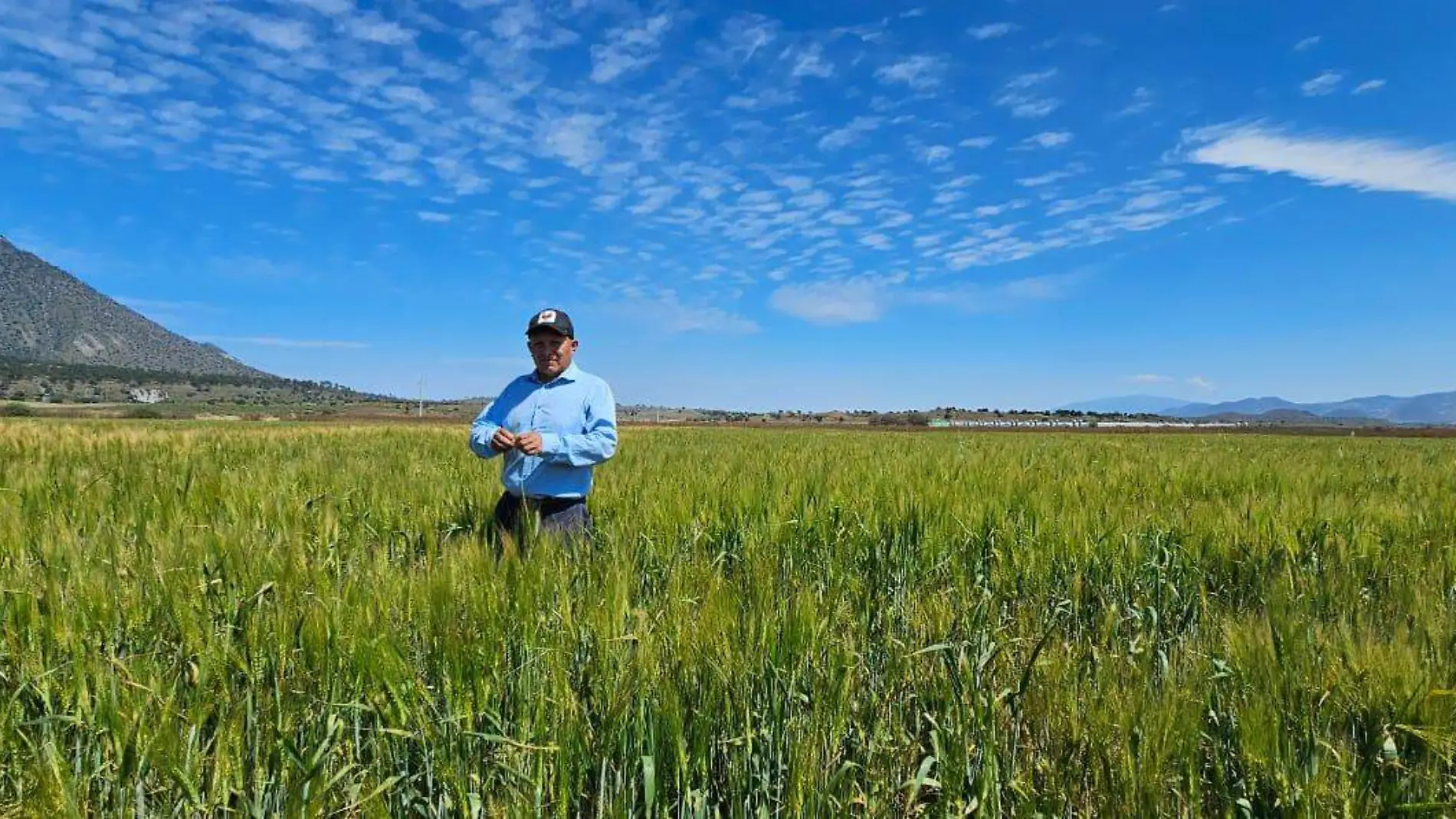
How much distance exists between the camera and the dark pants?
3.91 meters

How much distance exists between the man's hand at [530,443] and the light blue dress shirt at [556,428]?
136 mm

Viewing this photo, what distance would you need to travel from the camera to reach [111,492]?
505 cm

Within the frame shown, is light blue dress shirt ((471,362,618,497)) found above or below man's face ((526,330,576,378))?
below

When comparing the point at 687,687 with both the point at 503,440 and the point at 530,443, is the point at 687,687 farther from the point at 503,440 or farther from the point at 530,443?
the point at 503,440

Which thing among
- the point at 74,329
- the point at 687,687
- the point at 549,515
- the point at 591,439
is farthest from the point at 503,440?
the point at 74,329

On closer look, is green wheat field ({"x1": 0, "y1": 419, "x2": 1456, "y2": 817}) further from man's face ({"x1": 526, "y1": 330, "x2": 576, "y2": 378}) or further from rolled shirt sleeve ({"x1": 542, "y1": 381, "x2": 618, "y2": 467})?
Result: man's face ({"x1": 526, "y1": 330, "x2": 576, "y2": 378})

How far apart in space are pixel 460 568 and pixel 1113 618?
7.86 ft

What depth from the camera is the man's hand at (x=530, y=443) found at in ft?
12.0

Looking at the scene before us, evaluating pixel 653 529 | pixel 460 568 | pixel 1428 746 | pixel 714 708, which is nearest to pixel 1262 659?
pixel 1428 746

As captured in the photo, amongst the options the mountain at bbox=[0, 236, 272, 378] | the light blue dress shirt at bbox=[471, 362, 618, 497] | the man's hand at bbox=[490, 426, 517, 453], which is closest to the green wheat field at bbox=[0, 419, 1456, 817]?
the man's hand at bbox=[490, 426, 517, 453]

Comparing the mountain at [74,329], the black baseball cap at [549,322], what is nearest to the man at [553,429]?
the black baseball cap at [549,322]

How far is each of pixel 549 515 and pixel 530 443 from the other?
70 centimetres

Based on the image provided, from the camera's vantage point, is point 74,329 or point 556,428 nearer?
point 556,428

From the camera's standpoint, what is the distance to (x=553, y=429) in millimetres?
4273
